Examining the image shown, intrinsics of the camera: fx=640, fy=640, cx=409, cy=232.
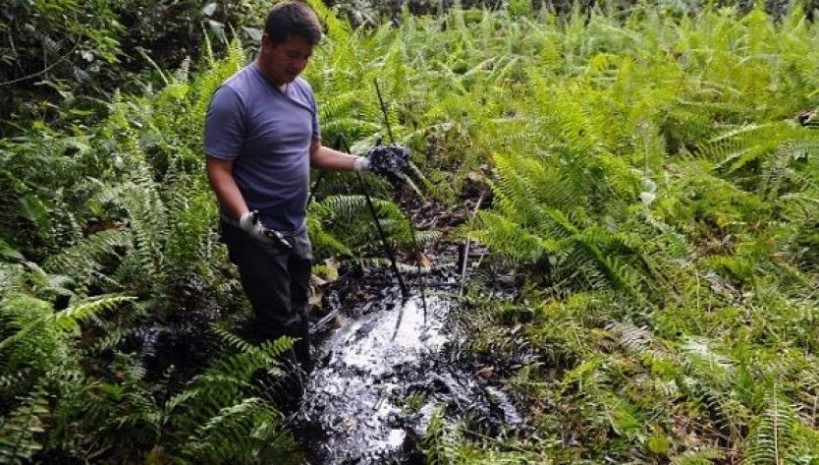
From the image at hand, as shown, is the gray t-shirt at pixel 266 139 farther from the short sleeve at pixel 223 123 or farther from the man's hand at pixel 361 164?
the man's hand at pixel 361 164

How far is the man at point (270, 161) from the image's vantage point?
2936 millimetres

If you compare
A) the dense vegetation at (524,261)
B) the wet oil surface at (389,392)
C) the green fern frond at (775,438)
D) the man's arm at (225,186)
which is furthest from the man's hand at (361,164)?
the green fern frond at (775,438)

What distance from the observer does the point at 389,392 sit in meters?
3.79

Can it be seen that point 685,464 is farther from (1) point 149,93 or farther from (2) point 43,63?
(2) point 43,63

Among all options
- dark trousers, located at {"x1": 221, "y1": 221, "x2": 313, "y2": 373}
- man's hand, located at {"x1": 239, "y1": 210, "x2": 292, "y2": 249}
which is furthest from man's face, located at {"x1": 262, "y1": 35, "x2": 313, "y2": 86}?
dark trousers, located at {"x1": 221, "y1": 221, "x2": 313, "y2": 373}

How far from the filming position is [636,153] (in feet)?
16.4

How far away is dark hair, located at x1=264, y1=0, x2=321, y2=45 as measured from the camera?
287 centimetres

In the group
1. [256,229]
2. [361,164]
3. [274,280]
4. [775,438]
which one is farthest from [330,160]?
[775,438]

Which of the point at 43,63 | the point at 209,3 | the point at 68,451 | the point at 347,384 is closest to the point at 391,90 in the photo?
the point at 209,3

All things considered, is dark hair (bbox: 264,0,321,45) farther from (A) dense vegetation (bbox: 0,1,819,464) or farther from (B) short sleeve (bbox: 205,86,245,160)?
(A) dense vegetation (bbox: 0,1,819,464)

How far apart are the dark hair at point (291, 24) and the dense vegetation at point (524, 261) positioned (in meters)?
1.41

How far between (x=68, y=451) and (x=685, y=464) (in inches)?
105

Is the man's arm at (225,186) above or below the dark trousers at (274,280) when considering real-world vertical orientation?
above

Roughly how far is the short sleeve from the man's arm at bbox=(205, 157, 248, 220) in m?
0.04
